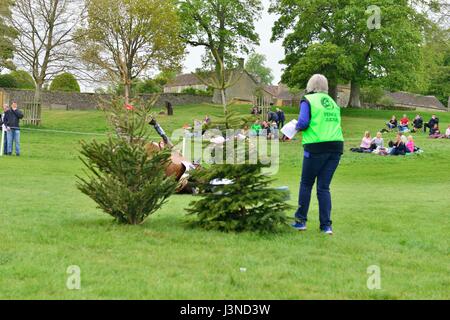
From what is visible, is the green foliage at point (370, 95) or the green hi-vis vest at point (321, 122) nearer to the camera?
the green hi-vis vest at point (321, 122)

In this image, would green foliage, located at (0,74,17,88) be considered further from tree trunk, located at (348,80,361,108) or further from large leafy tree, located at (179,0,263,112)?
tree trunk, located at (348,80,361,108)

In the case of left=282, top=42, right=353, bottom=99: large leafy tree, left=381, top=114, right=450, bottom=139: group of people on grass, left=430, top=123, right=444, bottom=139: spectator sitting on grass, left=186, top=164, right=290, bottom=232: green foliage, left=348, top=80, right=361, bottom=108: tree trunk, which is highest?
left=282, top=42, right=353, bottom=99: large leafy tree

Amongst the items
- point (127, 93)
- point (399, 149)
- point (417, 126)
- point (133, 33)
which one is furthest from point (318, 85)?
point (133, 33)

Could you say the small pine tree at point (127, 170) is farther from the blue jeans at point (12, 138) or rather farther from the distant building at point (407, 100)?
the distant building at point (407, 100)

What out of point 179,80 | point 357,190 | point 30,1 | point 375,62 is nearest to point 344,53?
point 375,62

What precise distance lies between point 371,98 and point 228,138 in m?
81.6

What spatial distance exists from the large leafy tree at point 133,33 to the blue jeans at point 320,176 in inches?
1521

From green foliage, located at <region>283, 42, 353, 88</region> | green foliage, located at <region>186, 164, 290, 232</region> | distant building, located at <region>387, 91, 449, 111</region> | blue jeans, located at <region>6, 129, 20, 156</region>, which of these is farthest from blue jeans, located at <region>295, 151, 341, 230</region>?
distant building, located at <region>387, 91, 449, 111</region>

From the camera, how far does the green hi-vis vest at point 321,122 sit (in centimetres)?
821

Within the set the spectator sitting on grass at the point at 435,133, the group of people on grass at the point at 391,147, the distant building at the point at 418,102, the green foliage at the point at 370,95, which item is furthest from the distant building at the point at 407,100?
the group of people on grass at the point at 391,147

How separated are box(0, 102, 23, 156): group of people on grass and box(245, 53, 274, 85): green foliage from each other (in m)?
144

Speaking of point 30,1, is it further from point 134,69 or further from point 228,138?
point 228,138

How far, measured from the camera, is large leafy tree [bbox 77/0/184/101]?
1875 inches
